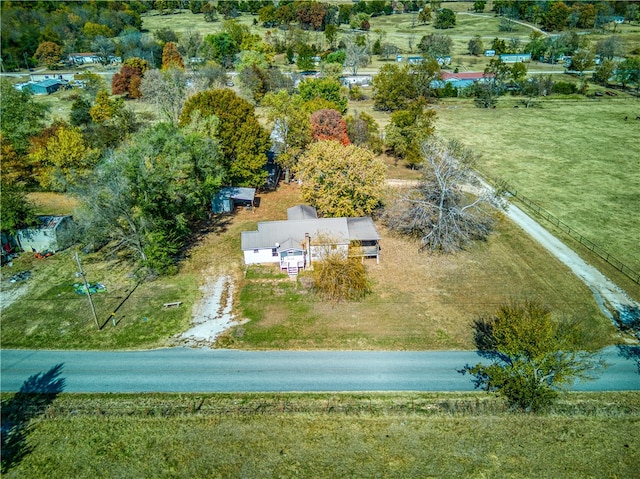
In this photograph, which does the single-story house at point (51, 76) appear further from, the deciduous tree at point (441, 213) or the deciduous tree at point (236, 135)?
the deciduous tree at point (441, 213)

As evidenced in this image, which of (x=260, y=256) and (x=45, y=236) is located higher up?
(x=45, y=236)

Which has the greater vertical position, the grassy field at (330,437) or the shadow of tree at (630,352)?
the grassy field at (330,437)

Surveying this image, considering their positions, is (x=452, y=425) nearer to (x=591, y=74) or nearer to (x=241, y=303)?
(x=241, y=303)

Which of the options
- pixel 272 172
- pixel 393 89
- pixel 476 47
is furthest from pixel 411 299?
pixel 476 47

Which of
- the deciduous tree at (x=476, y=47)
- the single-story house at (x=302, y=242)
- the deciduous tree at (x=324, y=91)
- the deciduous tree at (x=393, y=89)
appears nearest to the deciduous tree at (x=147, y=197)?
the single-story house at (x=302, y=242)

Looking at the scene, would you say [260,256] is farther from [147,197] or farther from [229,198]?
[229,198]

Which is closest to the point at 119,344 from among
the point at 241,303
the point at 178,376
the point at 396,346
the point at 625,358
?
Answer: the point at 178,376
